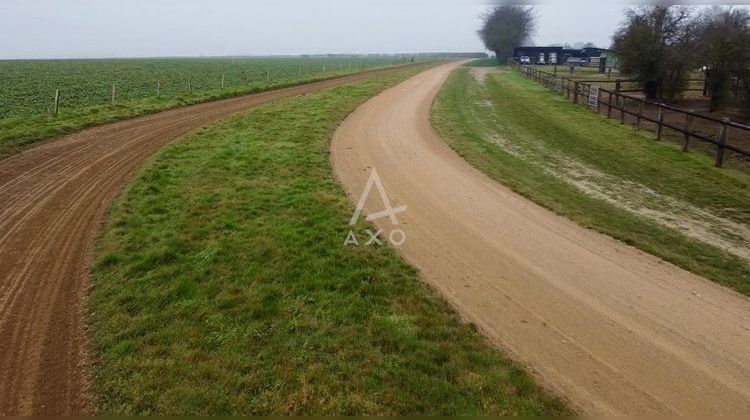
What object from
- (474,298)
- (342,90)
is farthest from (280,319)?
(342,90)

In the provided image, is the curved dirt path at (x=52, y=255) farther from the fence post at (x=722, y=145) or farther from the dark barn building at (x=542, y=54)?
the dark barn building at (x=542, y=54)

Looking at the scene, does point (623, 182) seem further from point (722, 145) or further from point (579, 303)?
point (579, 303)

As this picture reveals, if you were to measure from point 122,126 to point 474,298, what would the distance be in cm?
1816

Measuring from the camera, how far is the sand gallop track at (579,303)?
15.4 ft

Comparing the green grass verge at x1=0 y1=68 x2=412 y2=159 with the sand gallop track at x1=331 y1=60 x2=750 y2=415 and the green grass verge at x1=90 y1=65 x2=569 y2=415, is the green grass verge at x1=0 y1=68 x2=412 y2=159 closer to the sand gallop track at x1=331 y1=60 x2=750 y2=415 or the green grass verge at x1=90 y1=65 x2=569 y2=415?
the green grass verge at x1=90 y1=65 x2=569 y2=415

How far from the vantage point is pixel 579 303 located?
20.5 feet

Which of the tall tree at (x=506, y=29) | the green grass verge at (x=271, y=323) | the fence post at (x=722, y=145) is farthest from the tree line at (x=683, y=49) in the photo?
the tall tree at (x=506, y=29)

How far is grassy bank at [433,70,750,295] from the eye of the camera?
8117mm

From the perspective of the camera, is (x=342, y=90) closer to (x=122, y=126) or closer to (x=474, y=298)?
(x=122, y=126)

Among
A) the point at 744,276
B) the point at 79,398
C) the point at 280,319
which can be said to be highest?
the point at 744,276

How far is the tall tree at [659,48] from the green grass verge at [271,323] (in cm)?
2907

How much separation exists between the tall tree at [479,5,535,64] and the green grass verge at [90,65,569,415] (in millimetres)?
92607

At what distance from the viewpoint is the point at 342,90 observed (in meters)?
31.2

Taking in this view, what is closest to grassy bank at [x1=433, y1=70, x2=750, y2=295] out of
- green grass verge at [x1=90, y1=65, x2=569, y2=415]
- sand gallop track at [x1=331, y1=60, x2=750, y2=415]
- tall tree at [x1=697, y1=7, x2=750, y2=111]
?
sand gallop track at [x1=331, y1=60, x2=750, y2=415]
